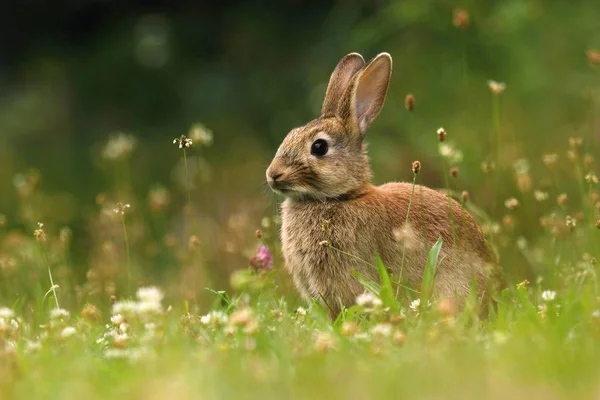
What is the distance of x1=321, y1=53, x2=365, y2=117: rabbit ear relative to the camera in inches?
255

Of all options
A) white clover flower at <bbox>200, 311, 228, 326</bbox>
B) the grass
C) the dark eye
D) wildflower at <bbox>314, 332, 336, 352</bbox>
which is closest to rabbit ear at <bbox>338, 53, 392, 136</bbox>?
the dark eye

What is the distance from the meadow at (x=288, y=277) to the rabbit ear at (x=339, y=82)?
0.50 meters

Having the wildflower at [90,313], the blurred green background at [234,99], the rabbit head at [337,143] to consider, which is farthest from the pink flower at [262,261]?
the blurred green background at [234,99]

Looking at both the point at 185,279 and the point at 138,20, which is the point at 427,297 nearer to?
the point at 185,279

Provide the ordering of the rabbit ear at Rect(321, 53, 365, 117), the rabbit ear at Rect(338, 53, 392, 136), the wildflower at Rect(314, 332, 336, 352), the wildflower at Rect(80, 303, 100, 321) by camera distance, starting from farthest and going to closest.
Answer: the rabbit ear at Rect(321, 53, 365, 117)
the rabbit ear at Rect(338, 53, 392, 136)
the wildflower at Rect(80, 303, 100, 321)
the wildflower at Rect(314, 332, 336, 352)

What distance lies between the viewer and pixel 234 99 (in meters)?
13.1

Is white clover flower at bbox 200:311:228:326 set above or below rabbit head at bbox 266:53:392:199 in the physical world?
below

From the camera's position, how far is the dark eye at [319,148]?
242 inches

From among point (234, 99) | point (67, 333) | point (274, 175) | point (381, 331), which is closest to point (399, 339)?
point (381, 331)

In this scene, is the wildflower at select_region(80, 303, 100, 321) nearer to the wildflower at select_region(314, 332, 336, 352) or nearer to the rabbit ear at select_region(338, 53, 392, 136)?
the wildflower at select_region(314, 332, 336, 352)

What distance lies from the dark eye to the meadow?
0.39 m

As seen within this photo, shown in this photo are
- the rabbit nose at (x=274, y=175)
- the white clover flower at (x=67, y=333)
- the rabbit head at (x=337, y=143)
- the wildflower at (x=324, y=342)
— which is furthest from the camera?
the rabbit head at (x=337, y=143)

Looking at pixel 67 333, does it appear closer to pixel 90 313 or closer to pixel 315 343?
pixel 90 313

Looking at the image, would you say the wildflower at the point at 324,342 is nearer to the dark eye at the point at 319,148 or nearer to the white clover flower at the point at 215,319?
the white clover flower at the point at 215,319
